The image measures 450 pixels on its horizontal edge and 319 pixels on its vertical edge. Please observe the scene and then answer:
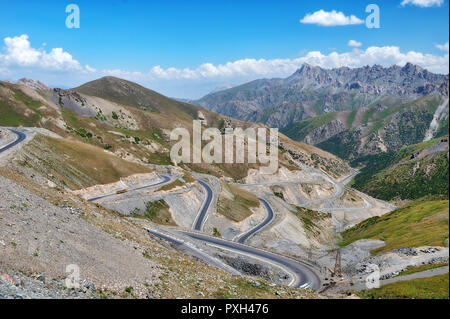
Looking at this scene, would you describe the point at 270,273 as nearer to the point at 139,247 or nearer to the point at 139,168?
the point at 139,247

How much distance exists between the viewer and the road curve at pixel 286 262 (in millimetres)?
62550

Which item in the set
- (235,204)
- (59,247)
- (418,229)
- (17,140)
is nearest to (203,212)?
(235,204)

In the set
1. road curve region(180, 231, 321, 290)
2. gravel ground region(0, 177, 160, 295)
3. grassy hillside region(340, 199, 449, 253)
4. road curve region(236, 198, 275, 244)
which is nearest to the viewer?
gravel ground region(0, 177, 160, 295)

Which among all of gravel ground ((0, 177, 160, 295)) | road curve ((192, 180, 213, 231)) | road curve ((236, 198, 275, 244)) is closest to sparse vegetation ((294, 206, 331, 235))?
road curve ((236, 198, 275, 244))

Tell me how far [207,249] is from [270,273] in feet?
42.0

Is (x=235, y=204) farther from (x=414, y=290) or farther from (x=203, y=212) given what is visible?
(x=414, y=290)

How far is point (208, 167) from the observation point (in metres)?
198

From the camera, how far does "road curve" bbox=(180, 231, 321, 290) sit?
62550 millimetres

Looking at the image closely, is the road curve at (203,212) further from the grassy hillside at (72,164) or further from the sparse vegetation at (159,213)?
the grassy hillside at (72,164)

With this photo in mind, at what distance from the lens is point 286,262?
73688mm

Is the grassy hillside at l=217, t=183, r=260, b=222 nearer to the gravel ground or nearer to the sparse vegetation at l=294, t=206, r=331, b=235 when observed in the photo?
the sparse vegetation at l=294, t=206, r=331, b=235

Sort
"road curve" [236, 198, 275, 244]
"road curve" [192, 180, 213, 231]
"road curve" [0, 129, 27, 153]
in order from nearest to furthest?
"road curve" [0, 129, 27, 153], "road curve" [192, 180, 213, 231], "road curve" [236, 198, 275, 244]

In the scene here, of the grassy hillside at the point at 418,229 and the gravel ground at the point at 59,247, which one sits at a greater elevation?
the gravel ground at the point at 59,247

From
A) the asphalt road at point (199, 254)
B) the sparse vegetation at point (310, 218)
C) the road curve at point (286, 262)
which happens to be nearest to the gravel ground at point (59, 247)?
the asphalt road at point (199, 254)
